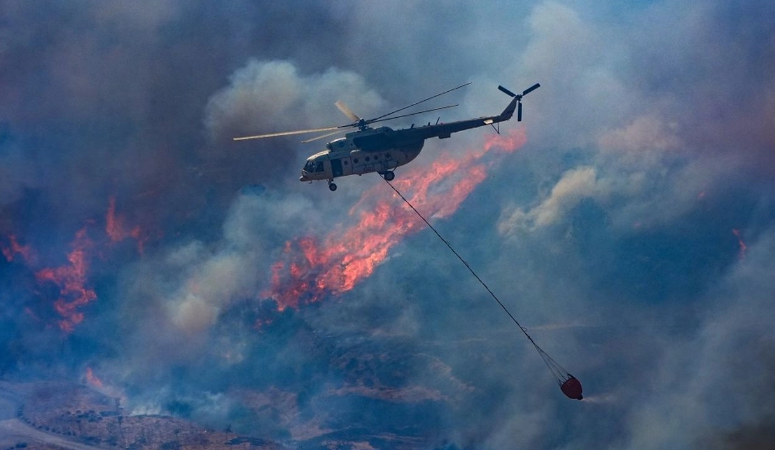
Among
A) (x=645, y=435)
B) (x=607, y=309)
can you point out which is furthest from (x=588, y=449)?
(x=607, y=309)

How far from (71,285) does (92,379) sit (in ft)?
34.8

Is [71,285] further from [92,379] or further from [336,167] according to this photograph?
[336,167]

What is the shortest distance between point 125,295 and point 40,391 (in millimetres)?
12614

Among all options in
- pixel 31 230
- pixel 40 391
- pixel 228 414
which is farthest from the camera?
pixel 31 230

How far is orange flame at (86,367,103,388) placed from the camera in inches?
3196

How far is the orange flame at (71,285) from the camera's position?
84312 mm

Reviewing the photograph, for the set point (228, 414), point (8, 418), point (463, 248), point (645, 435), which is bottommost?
point (645, 435)

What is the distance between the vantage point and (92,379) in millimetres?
81625

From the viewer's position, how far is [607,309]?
255 feet

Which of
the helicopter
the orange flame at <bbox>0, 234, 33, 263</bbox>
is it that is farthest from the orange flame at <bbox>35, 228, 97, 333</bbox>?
the helicopter

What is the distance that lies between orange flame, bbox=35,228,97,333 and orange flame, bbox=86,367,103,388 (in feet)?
17.7

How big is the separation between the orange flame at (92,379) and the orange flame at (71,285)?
5392 millimetres

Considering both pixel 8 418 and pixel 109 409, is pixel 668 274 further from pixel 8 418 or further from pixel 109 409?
pixel 8 418

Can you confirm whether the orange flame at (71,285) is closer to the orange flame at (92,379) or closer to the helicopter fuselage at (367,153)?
the orange flame at (92,379)
